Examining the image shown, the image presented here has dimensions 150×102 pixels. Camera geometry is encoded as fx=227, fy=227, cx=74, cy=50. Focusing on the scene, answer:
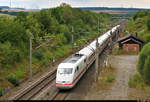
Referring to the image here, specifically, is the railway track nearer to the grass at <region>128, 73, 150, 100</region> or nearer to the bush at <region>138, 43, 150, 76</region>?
the grass at <region>128, 73, 150, 100</region>

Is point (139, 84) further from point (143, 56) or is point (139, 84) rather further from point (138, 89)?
point (143, 56)

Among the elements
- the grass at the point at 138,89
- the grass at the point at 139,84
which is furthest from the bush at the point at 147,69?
the grass at the point at 138,89

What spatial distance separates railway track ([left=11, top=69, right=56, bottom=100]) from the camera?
21705 mm

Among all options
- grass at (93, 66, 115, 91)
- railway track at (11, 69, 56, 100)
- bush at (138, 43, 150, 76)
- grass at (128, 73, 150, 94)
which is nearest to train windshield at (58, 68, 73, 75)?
railway track at (11, 69, 56, 100)

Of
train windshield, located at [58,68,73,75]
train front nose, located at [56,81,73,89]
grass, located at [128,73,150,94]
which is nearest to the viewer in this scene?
train front nose, located at [56,81,73,89]

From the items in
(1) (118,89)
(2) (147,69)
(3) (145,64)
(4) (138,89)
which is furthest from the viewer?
(1) (118,89)

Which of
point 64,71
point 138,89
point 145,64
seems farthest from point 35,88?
point 145,64

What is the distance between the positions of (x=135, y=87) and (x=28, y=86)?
11629mm

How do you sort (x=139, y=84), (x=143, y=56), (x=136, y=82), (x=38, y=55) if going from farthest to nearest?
(x=38, y=55), (x=136, y=82), (x=139, y=84), (x=143, y=56)

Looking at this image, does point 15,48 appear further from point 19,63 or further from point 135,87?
point 135,87

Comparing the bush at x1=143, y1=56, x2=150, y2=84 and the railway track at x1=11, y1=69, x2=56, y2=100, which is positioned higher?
the bush at x1=143, y1=56, x2=150, y2=84

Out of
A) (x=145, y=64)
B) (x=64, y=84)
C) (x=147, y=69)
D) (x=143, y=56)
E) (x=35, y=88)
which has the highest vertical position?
(x=143, y=56)

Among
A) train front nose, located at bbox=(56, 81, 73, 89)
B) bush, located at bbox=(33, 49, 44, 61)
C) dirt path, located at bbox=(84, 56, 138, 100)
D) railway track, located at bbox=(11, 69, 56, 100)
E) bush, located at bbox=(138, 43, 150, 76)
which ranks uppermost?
bush, located at bbox=(138, 43, 150, 76)

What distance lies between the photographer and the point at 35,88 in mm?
24875
